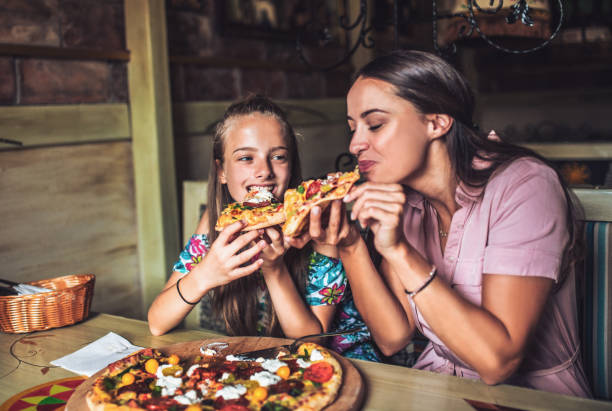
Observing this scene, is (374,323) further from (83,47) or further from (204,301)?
(83,47)

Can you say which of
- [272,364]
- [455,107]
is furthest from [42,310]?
[455,107]

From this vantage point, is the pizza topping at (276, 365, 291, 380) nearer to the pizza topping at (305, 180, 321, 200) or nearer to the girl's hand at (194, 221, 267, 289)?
the girl's hand at (194, 221, 267, 289)

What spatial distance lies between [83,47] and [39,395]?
205 cm

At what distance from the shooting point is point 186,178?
3.48m

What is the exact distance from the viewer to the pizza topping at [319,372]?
1.28m

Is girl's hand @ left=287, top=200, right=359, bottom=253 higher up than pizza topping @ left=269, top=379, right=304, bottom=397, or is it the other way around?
girl's hand @ left=287, top=200, right=359, bottom=253

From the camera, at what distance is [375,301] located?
1.77m

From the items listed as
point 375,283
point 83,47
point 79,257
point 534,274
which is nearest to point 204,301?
point 79,257

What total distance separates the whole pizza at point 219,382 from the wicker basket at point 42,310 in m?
0.52

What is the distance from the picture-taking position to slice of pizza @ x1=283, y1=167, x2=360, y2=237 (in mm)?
1657

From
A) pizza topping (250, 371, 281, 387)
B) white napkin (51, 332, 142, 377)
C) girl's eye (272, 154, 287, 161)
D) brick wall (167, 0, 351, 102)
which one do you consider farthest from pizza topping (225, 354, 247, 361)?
brick wall (167, 0, 351, 102)

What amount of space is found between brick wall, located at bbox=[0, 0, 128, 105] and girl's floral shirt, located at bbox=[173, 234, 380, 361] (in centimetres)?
117

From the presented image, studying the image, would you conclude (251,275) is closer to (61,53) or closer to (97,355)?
(97,355)

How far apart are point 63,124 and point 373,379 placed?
2106 millimetres
